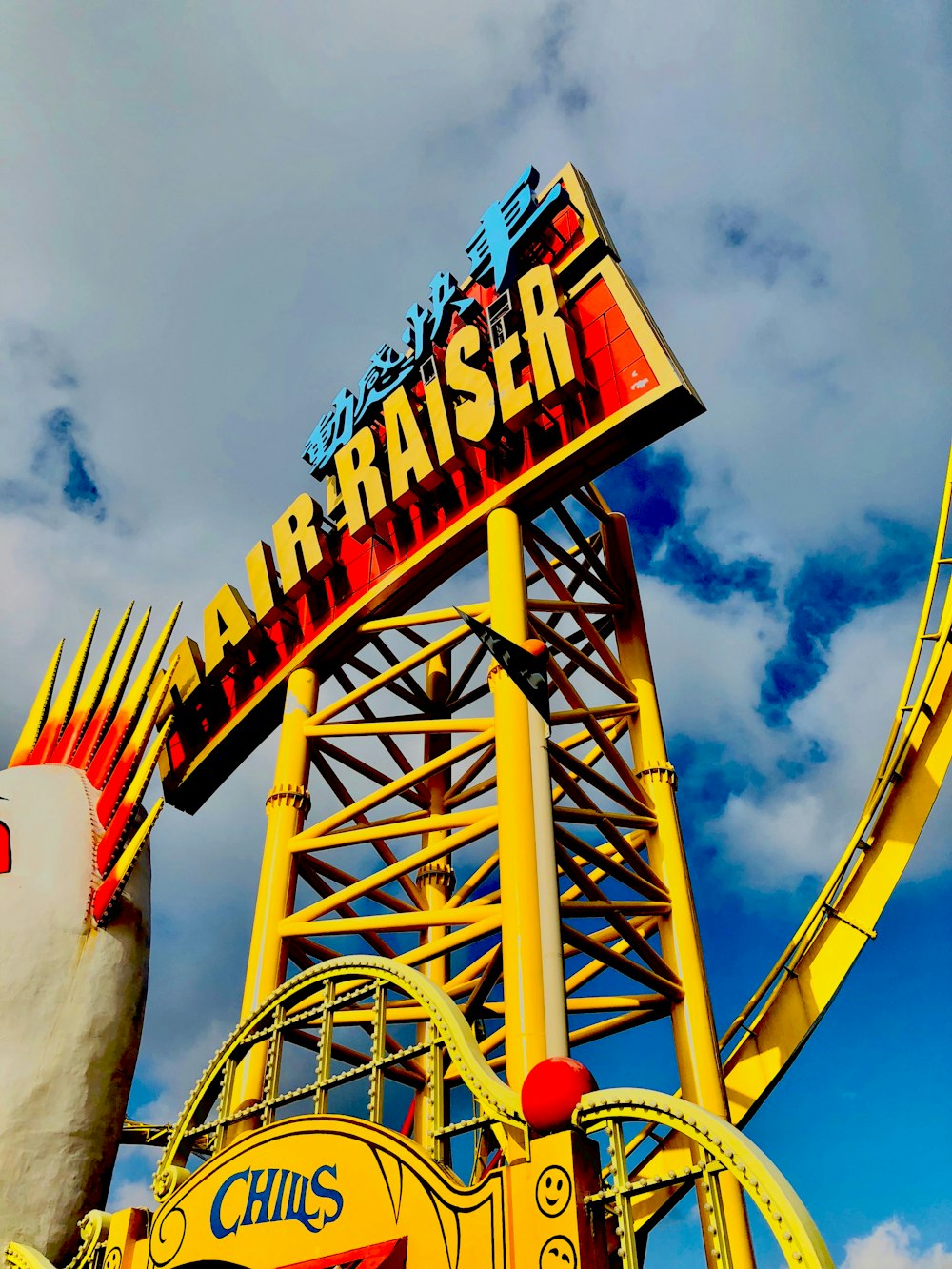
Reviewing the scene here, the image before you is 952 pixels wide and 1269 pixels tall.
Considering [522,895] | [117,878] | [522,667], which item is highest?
[522,667]

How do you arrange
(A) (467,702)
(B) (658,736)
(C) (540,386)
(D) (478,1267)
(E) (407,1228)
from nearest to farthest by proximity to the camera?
(D) (478,1267), (E) (407,1228), (C) (540,386), (B) (658,736), (A) (467,702)

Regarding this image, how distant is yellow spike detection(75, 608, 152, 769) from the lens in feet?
40.2

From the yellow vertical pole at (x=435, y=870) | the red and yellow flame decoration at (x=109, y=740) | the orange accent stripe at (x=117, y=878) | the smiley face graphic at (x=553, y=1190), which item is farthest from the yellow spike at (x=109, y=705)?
the smiley face graphic at (x=553, y=1190)

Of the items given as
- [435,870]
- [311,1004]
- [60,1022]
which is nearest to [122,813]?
[60,1022]

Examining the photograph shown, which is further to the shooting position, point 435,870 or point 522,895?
point 435,870

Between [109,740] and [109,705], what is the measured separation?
22.6 inches

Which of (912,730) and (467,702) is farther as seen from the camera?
(467,702)

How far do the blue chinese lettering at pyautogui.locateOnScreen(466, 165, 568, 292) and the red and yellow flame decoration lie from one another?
6963 millimetres

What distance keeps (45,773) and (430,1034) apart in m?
6.74

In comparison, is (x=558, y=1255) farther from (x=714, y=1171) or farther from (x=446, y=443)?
(x=446, y=443)

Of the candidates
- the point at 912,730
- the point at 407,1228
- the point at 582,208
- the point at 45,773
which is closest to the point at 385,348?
the point at 582,208

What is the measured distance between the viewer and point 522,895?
9.36 meters

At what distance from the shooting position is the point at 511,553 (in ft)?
39.5

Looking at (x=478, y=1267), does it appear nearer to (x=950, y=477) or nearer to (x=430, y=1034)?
(x=430, y=1034)
